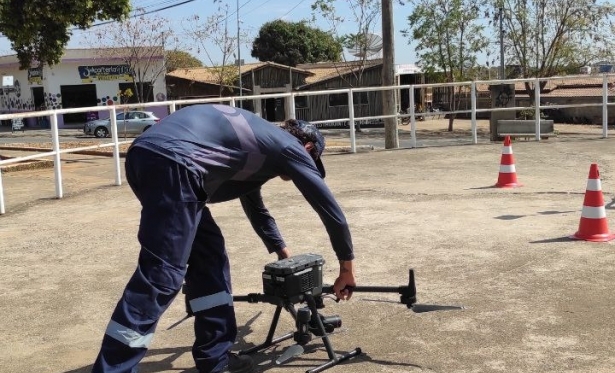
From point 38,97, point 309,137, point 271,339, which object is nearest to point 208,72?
point 38,97

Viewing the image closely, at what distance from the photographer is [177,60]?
56406 millimetres

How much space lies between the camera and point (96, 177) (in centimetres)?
1316

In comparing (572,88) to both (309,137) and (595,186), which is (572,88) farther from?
(309,137)

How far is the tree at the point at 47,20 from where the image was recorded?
20078 millimetres

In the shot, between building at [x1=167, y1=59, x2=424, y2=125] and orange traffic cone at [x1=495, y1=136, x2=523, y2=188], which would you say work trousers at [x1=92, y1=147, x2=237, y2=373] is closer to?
orange traffic cone at [x1=495, y1=136, x2=523, y2=188]

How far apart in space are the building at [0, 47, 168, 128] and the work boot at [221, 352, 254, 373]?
1702 inches

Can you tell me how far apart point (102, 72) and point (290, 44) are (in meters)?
25.9

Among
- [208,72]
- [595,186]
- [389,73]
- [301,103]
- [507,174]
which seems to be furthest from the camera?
[208,72]

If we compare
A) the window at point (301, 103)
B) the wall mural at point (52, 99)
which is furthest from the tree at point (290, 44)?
the wall mural at point (52, 99)

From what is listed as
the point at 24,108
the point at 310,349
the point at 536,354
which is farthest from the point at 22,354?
the point at 24,108

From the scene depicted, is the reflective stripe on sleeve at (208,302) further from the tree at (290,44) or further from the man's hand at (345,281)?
the tree at (290,44)

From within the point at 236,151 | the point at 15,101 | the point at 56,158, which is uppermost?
the point at 15,101

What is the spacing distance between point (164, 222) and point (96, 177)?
10.6m

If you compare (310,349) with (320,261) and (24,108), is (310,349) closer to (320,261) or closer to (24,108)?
(320,261)
